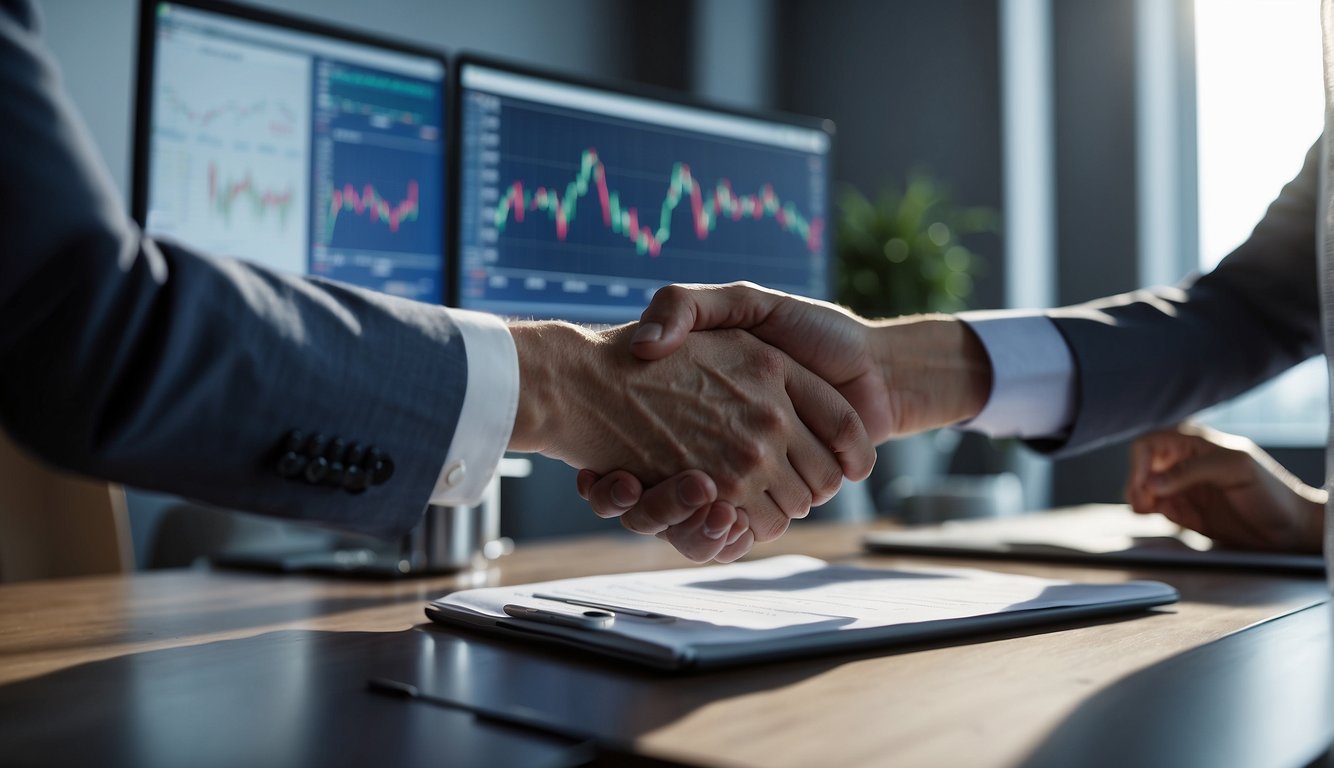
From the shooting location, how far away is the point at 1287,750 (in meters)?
0.43

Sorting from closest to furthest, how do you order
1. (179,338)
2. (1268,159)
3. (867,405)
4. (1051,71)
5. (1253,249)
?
(179,338), (867,405), (1253,249), (1268,159), (1051,71)

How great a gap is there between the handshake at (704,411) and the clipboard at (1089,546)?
19 centimetres

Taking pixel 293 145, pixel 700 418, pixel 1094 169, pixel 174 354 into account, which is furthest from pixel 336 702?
pixel 1094 169

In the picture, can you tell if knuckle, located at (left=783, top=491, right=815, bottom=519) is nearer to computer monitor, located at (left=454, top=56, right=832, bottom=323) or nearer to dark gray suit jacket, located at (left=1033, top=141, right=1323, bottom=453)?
dark gray suit jacket, located at (left=1033, top=141, right=1323, bottom=453)

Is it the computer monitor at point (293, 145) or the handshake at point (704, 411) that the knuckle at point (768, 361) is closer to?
the handshake at point (704, 411)

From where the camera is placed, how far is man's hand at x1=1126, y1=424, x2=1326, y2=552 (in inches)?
42.4

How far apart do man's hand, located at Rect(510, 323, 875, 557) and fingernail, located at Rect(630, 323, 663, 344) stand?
0.02 m

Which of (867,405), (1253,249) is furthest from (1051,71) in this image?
→ (867,405)

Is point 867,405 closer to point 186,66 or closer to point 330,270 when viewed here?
point 330,270

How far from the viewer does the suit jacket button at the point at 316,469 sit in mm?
661

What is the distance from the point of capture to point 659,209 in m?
1.48

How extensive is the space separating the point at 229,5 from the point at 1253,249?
3.66ft

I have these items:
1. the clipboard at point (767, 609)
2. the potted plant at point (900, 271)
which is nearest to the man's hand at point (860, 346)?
the clipboard at point (767, 609)

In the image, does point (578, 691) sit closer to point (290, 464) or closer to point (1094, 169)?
point (290, 464)
